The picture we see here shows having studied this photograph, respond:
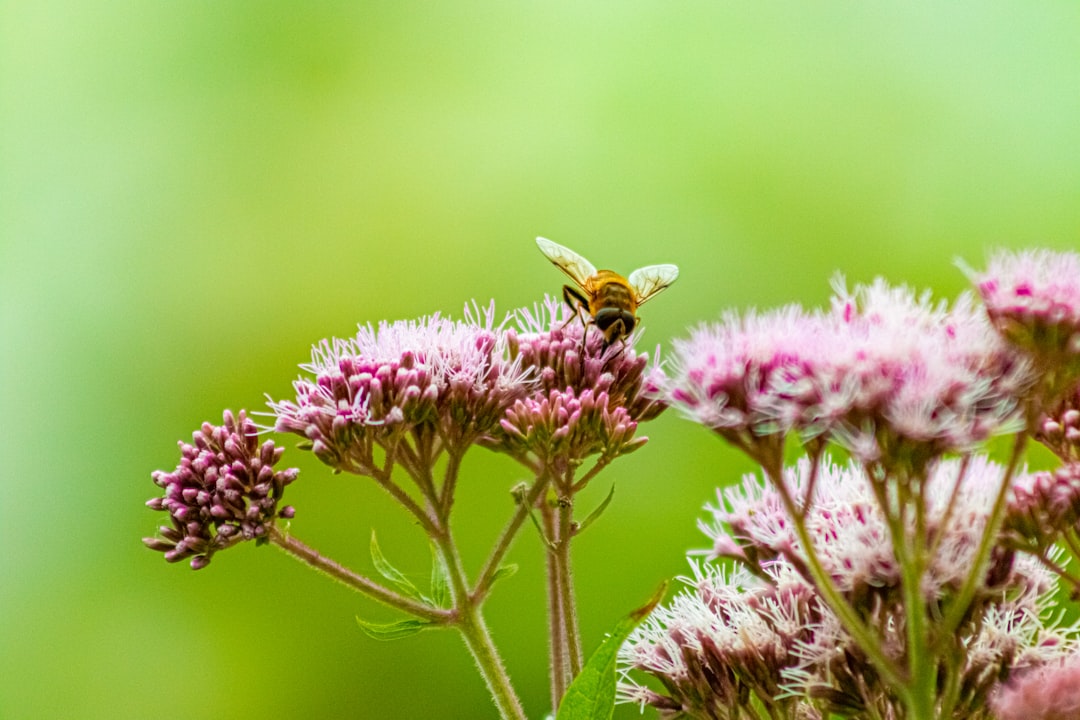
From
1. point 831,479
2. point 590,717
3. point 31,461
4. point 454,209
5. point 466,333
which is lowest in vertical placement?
point 590,717

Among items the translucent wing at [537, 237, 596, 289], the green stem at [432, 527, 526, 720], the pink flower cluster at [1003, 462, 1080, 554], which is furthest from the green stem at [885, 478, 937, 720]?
the translucent wing at [537, 237, 596, 289]

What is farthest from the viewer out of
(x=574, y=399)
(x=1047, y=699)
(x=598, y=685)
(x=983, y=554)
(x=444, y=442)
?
(x=444, y=442)

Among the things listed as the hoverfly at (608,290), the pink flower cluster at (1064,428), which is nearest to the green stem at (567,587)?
the hoverfly at (608,290)

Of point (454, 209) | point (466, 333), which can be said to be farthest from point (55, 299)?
point (466, 333)

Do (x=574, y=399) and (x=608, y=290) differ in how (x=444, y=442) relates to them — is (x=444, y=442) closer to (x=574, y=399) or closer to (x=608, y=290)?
(x=574, y=399)

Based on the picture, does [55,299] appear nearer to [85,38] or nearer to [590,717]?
[85,38]

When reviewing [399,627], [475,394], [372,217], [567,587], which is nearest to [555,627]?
[567,587]
